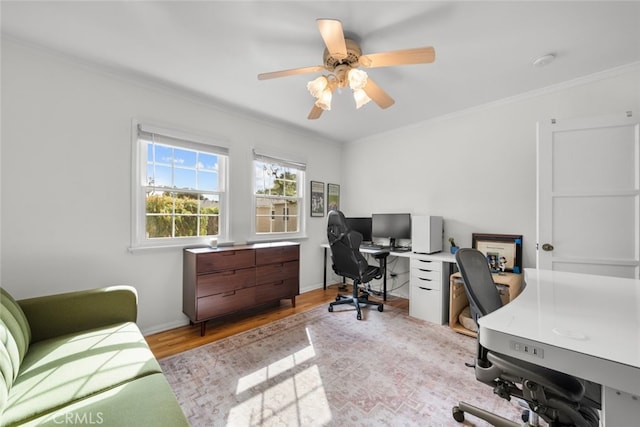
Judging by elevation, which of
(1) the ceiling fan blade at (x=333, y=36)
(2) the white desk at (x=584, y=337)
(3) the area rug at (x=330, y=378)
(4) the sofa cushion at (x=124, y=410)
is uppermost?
(1) the ceiling fan blade at (x=333, y=36)

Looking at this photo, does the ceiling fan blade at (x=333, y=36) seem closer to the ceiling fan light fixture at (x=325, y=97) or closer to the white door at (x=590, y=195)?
the ceiling fan light fixture at (x=325, y=97)

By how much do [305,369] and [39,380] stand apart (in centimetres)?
151

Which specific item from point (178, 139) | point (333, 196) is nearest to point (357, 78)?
point (178, 139)

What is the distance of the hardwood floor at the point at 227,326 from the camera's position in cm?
234

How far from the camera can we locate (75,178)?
218 centimetres

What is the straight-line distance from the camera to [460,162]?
10.6 feet

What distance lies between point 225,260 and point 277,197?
1301mm

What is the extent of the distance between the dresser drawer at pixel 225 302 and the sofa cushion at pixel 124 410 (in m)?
1.42

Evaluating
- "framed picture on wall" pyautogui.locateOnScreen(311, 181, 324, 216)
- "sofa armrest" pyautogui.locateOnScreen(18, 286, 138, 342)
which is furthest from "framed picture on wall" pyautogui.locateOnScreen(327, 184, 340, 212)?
"sofa armrest" pyautogui.locateOnScreen(18, 286, 138, 342)

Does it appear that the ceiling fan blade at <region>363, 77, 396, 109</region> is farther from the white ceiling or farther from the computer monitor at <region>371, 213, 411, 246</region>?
the computer monitor at <region>371, 213, 411, 246</region>

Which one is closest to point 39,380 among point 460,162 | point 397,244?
point 397,244

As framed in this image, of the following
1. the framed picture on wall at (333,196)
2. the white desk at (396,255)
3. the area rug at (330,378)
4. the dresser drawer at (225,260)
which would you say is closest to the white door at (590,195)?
the white desk at (396,255)

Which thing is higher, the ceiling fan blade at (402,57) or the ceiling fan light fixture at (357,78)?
the ceiling fan blade at (402,57)

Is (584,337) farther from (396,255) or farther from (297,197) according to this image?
(297,197)
